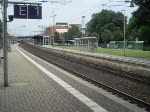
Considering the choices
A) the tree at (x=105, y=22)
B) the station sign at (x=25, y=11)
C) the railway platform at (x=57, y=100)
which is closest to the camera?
the railway platform at (x=57, y=100)

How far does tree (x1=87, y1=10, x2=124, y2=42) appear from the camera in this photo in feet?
355

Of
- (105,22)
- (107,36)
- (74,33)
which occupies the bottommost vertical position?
(107,36)

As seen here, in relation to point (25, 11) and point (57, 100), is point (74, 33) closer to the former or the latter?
point (25, 11)

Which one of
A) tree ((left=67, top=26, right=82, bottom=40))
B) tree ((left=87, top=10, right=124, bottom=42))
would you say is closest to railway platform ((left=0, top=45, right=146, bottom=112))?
tree ((left=87, top=10, right=124, bottom=42))

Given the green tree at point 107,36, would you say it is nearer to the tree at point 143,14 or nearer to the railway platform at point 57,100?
the tree at point 143,14

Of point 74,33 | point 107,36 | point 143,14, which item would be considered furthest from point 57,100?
point 74,33

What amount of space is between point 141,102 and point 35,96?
12.8 feet

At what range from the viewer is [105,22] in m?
113

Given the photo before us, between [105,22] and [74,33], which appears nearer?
[105,22]

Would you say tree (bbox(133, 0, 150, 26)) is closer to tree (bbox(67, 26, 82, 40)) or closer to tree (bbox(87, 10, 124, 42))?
tree (bbox(87, 10, 124, 42))

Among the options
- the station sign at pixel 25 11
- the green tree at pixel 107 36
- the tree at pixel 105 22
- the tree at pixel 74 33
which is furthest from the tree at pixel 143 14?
the tree at pixel 74 33

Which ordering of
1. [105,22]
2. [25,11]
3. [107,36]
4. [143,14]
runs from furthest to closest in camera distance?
[105,22]
[107,36]
[143,14]
[25,11]

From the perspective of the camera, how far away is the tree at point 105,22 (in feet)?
355

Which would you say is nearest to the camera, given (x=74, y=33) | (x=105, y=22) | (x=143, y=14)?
(x=143, y=14)
